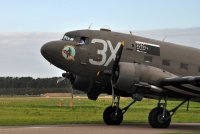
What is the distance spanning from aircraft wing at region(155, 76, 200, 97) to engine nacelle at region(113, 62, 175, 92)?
510 millimetres

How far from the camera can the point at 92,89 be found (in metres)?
26.9

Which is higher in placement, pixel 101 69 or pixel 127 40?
pixel 127 40

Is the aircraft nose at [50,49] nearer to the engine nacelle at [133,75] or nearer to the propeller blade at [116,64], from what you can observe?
the propeller blade at [116,64]

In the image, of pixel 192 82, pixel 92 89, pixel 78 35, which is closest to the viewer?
pixel 192 82

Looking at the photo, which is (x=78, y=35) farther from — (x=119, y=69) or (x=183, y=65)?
(x=183, y=65)

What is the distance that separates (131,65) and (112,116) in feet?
14.9

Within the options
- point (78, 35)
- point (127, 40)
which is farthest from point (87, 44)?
point (127, 40)

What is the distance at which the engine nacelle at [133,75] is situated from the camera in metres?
23.1

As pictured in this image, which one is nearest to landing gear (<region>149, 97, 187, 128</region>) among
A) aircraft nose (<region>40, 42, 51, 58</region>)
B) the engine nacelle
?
the engine nacelle

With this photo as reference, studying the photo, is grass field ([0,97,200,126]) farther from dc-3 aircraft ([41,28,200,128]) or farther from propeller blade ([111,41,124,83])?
propeller blade ([111,41,124,83])

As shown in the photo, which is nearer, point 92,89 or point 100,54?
point 100,54

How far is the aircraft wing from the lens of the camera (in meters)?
23.0

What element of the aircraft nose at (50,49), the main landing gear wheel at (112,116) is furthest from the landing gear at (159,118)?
the aircraft nose at (50,49)

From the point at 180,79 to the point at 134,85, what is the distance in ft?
8.24
